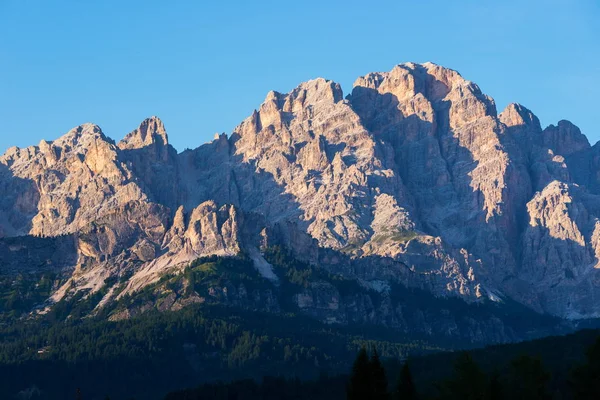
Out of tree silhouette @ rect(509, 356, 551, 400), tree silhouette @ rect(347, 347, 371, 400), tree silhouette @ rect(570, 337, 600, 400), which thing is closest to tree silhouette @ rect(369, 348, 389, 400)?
tree silhouette @ rect(347, 347, 371, 400)

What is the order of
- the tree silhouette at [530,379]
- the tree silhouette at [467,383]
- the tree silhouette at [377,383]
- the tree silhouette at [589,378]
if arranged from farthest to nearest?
the tree silhouette at [530,379], the tree silhouette at [467,383], the tree silhouette at [589,378], the tree silhouette at [377,383]

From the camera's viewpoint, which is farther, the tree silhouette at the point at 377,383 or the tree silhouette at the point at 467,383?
the tree silhouette at the point at 467,383

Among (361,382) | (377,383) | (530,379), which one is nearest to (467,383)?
(530,379)

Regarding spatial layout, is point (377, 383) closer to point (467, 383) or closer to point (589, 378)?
point (467, 383)

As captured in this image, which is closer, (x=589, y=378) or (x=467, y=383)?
(x=589, y=378)

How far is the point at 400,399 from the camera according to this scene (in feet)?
412

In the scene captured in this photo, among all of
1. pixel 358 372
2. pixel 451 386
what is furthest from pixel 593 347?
pixel 358 372

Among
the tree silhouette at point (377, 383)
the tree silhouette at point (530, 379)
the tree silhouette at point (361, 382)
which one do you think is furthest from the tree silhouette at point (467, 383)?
the tree silhouette at point (361, 382)

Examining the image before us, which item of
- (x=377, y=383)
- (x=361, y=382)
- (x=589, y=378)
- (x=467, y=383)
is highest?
(x=467, y=383)

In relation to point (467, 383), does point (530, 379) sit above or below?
above

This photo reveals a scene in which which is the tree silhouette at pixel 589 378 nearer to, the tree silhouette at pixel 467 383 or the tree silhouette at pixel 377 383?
the tree silhouette at pixel 467 383

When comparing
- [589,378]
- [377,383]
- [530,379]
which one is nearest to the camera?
[377,383]

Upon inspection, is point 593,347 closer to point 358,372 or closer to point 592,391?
point 592,391

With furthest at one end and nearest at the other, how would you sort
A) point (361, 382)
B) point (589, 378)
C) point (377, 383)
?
point (589, 378) → point (377, 383) → point (361, 382)
